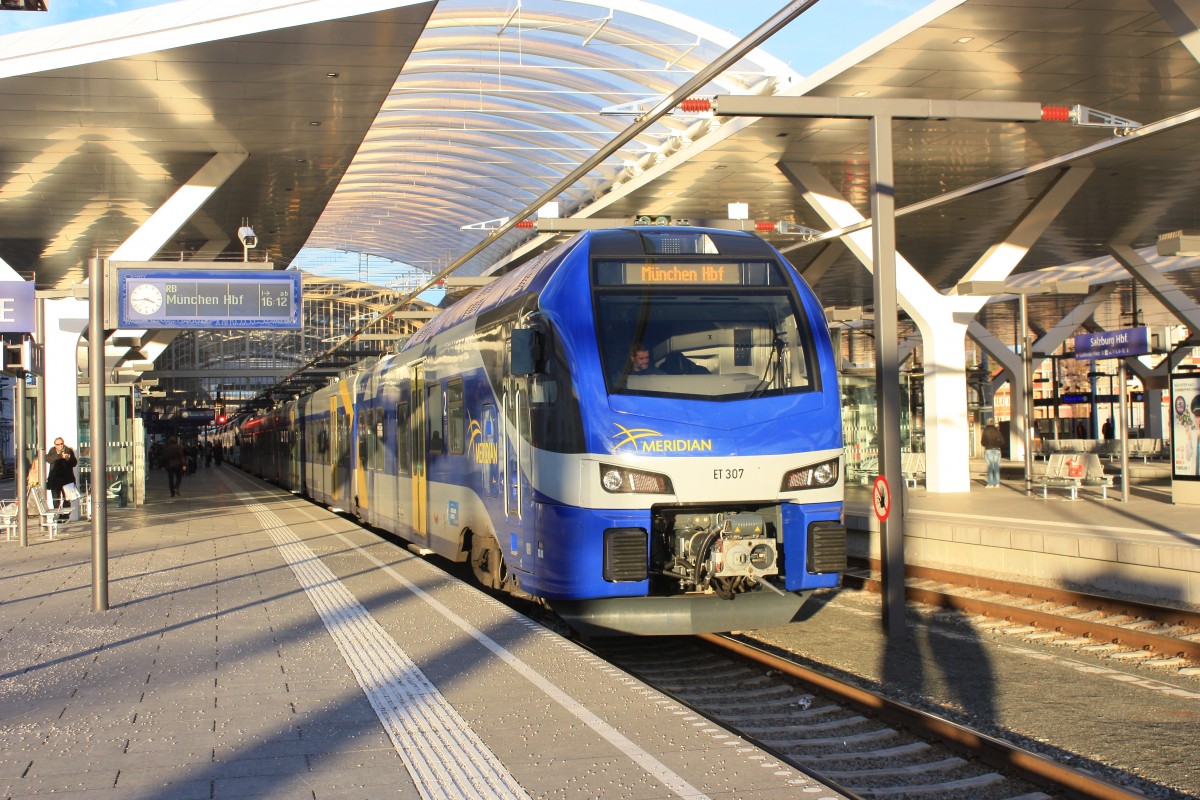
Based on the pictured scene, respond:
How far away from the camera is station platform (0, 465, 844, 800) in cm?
518

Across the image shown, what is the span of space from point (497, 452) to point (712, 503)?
2.43 metres

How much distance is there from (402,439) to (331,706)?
9.48m

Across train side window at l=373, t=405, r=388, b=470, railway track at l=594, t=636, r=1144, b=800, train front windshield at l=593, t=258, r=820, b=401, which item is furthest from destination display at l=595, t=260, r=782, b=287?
train side window at l=373, t=405, r=388, b=470

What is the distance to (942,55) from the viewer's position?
17.3 metres

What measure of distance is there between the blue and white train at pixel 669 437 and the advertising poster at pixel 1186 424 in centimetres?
1014

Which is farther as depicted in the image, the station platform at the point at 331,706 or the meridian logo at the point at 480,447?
the meridian logo at the point at 480,447

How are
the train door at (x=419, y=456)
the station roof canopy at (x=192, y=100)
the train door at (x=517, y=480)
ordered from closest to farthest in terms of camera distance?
the train door at (x=517, y=480), the train door at (x=419, y=456), the station roof canopy at (x=192, y=100)

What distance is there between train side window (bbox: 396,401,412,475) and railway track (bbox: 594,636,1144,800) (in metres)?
6.30

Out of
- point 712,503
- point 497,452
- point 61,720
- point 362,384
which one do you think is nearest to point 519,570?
point 497,452

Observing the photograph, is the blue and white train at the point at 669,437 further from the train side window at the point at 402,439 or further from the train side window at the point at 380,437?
the train side window at the point at 380,437

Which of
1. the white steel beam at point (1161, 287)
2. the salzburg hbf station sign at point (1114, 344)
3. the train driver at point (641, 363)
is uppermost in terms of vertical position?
the white steel beam at point (1161, 287)

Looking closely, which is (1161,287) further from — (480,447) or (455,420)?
(480,447)

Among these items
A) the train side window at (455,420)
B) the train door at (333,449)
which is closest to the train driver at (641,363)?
the train side window at (455,420)

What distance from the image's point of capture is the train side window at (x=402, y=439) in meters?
15.7
